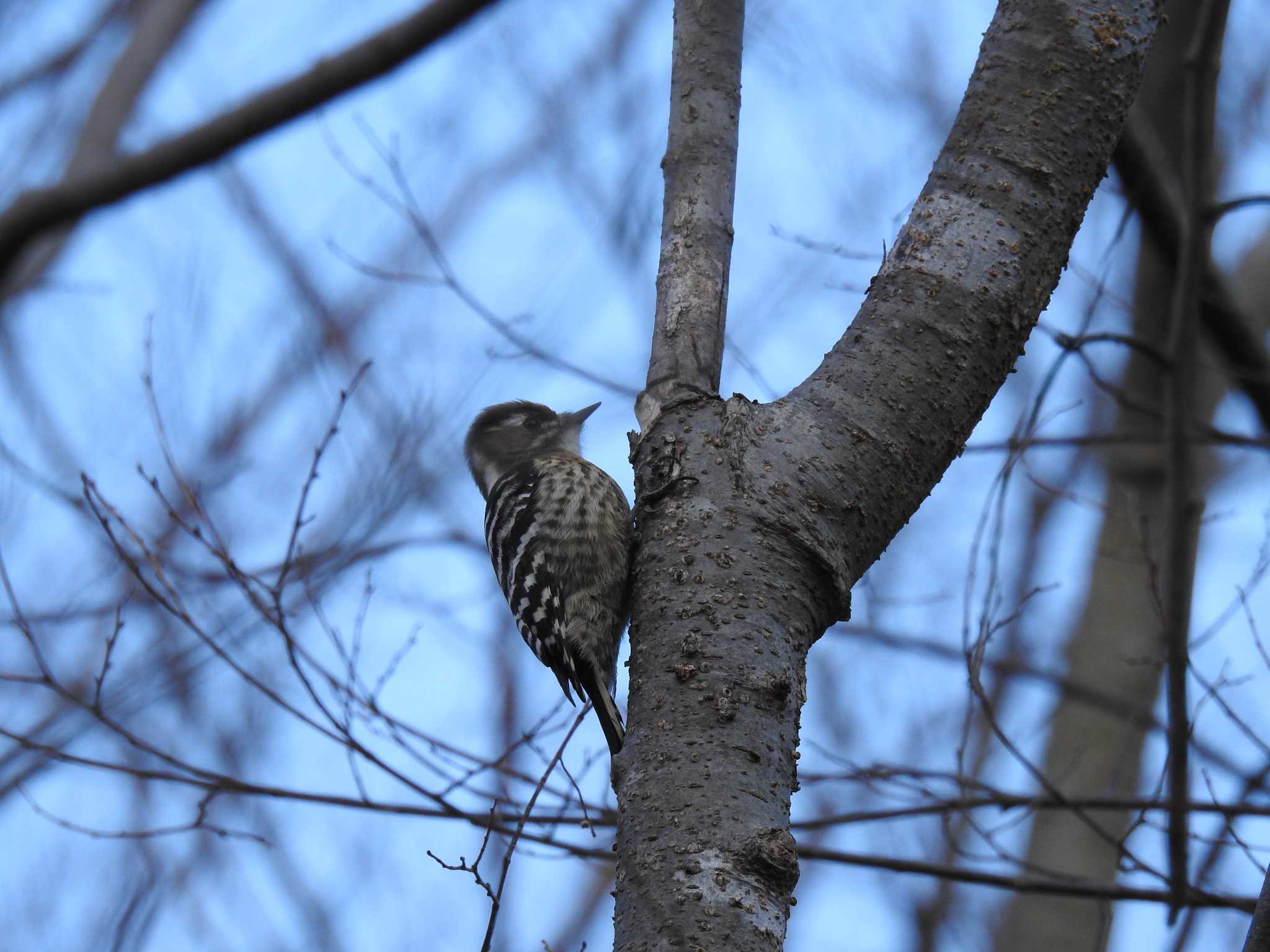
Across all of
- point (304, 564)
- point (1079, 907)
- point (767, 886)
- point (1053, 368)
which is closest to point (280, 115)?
point (304, 564)

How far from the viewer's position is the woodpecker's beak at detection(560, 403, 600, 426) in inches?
213

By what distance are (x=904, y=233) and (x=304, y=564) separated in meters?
2.93

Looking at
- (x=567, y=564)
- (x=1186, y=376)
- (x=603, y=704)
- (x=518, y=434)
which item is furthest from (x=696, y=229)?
(x=518, y=434)

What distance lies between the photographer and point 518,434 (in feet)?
18.2

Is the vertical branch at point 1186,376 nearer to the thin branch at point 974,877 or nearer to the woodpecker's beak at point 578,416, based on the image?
the thin branch at point 974,877

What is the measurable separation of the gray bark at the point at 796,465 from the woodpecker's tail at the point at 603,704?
1.37m

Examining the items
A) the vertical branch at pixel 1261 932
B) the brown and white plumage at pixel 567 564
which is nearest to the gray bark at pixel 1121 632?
the brown and white plumage at pixel 567 564

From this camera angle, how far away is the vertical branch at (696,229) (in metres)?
2.90

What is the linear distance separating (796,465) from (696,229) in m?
0.79

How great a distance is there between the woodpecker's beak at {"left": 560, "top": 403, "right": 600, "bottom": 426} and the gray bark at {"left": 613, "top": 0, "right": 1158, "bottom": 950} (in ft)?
7.72

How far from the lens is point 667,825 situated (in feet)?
6.37

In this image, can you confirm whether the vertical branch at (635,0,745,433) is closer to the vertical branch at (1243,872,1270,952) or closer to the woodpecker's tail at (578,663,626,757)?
the woodpecker's tail at (578,663,626,757)

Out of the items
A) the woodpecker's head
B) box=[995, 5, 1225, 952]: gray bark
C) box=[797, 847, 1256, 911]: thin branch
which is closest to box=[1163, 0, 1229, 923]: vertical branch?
box=[797, 847, 1256, 911]: thin branch

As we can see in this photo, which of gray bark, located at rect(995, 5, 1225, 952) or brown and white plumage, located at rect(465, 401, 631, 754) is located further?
gray bark, located at rect(995, 5, 1225, 952)
